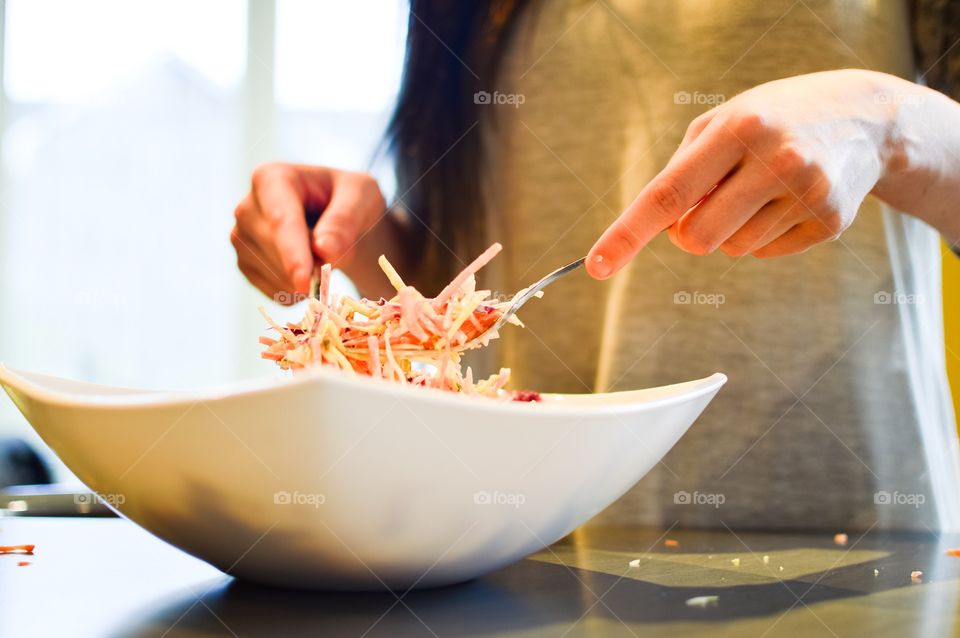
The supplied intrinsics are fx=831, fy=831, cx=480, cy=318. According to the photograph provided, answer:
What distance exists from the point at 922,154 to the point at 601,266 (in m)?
0.42

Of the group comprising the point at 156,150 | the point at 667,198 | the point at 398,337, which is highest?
the point at 156,150

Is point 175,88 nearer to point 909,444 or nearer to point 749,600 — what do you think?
point 909,444

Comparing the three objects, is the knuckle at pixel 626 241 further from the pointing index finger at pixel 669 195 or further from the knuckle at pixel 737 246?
the knuckle at pixel 737 246

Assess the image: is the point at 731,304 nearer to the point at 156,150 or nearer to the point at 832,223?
the point at 832,223

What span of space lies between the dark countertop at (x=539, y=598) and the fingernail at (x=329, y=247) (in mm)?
493

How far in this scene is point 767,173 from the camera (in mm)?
695

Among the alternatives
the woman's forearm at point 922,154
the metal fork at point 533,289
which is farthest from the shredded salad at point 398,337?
the woman's forearm at point 922,154

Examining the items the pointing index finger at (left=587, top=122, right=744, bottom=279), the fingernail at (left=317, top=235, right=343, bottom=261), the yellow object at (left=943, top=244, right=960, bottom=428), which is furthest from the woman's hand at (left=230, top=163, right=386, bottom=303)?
the yellow object at (left=943, top=244, right=960, bottom=428)

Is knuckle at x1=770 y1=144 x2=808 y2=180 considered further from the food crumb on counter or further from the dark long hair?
the dark long hair

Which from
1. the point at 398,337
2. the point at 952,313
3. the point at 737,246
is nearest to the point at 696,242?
the point at 737,246

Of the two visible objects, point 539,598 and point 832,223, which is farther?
point 832,223

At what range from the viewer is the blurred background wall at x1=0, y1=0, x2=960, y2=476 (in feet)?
13.6

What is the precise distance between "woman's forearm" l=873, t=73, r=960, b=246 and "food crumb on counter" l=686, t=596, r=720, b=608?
1.84 ft

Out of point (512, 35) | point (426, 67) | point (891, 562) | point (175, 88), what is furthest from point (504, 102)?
point (175, 88)
